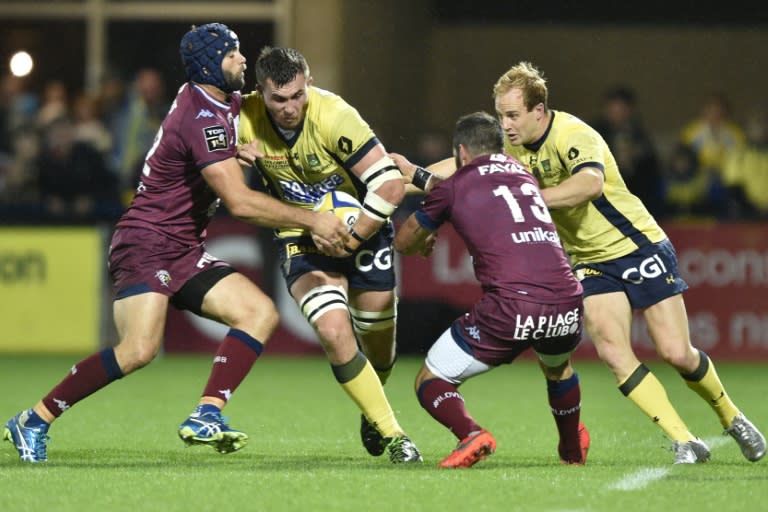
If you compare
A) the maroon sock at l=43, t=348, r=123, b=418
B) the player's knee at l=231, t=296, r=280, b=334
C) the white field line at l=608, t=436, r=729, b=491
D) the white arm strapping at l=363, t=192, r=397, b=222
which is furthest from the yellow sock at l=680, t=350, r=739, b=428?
the maroon sock at l=43, t=348, r=123, b=418

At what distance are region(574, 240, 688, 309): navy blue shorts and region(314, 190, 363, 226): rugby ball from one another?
1230 mm

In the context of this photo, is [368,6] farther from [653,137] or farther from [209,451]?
[209,451]

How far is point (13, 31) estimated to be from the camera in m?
20.6

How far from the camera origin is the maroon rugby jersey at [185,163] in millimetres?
7355

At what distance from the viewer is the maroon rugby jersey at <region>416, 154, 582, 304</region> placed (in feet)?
22.7

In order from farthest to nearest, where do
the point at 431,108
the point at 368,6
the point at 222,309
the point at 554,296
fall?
the point at 431,108
the point at 368,6
the point at 222,309
the point at 554,296

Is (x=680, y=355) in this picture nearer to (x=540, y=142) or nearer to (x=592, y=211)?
(x=592, y=211)

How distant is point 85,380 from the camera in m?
7.41

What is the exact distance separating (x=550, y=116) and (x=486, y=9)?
13350mm

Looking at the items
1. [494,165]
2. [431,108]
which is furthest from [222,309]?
→ [431,108]

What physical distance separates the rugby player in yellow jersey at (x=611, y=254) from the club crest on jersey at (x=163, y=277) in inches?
52.4

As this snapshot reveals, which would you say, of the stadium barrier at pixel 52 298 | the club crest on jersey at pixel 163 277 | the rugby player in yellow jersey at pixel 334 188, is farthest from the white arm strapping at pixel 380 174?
the stadium barrier at pixel 52 298

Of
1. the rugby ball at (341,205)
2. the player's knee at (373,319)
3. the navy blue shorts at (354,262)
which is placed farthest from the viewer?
the player's knee at (373,319)

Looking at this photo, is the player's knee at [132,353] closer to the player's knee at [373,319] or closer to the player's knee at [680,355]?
the player's knee at [373,319]
